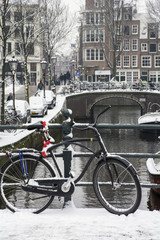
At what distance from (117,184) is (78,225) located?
0.62m

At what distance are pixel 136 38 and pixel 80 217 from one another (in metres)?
59.1

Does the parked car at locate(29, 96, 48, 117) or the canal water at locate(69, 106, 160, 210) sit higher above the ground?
the parked car at locate(29, 96, 48, 117)

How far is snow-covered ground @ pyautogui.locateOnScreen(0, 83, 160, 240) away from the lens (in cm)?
356

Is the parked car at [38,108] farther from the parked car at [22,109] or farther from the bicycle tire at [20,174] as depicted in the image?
the bicycle tire at [20,174]

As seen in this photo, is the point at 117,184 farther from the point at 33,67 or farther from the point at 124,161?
the point at 33,67

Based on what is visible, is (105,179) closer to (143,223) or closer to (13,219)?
(143,223)

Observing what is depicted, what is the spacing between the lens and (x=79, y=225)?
3.79 metres

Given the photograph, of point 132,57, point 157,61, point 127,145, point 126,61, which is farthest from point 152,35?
point 127,145

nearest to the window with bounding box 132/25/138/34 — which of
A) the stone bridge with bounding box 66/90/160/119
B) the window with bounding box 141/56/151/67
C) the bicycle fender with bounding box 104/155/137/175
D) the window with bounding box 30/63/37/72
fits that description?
the window with bounding box 141/56/151/67

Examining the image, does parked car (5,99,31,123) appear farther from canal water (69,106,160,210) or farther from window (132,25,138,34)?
window (132,25,138,34)

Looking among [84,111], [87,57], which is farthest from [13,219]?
[87,57]

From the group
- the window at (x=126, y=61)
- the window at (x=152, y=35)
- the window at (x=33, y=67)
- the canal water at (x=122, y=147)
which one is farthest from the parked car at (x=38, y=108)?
the window at (x=152, y=35)

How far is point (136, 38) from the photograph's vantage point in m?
61.1

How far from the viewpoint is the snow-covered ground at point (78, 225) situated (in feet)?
11.7
